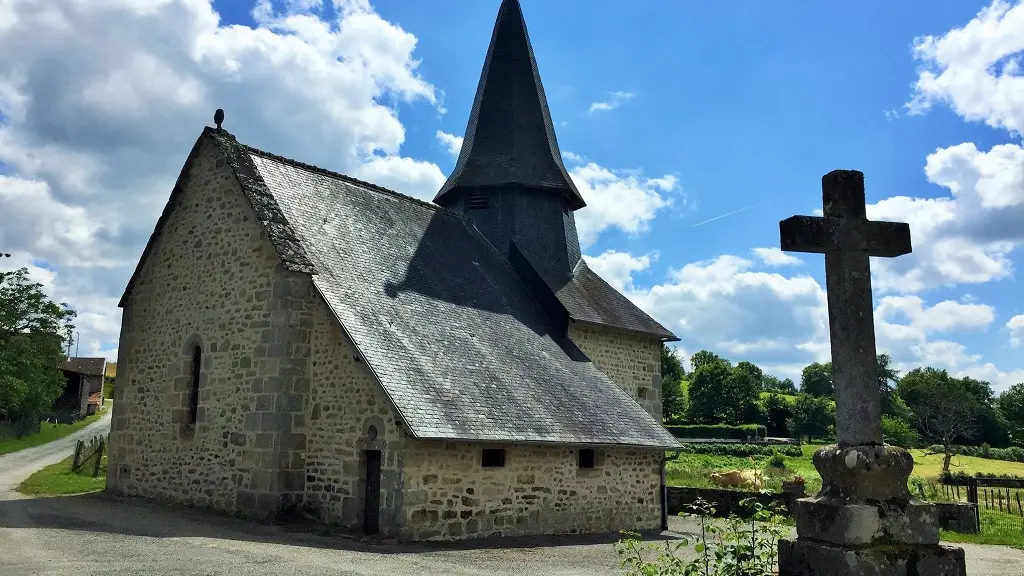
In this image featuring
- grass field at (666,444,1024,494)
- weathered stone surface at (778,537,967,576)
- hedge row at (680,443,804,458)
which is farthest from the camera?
hedge row at (680,443,804,458)

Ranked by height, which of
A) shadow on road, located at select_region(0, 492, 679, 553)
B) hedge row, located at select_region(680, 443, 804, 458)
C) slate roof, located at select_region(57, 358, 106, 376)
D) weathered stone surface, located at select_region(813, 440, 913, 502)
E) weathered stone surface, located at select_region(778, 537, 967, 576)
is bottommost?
hedge row, located at select_region(680, 443, 804, 458)

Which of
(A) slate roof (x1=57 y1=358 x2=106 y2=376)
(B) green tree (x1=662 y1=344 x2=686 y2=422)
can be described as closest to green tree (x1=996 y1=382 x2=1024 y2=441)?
(B) green tree (x1=662 y1=344 x2=686 y2=422)

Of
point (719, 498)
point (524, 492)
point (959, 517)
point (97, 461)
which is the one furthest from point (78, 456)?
point (959, 517)

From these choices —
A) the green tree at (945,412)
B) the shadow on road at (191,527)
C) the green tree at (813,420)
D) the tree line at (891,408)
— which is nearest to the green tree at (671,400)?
the tree line at (891,408)

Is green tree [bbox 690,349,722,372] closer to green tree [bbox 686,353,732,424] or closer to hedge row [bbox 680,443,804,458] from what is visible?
green tree [bbox 686,353,732,424]

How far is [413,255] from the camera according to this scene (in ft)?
48.6

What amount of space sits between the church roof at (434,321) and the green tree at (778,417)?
176 ft

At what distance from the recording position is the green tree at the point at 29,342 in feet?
114

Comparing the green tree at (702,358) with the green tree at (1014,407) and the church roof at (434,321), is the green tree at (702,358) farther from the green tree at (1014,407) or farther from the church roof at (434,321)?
the church roof at (434,321)

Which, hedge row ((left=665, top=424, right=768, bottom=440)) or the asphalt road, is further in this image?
hedge row ((left=665, top=424, right=768, bottom=440))

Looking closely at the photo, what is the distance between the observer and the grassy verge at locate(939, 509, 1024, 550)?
13.0 meters

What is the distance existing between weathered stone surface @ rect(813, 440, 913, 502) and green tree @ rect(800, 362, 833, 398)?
9197 cm

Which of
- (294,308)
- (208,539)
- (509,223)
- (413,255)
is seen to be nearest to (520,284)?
(509,223)

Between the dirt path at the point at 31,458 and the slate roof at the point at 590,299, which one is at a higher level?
the slate roof at the point at 590,299
